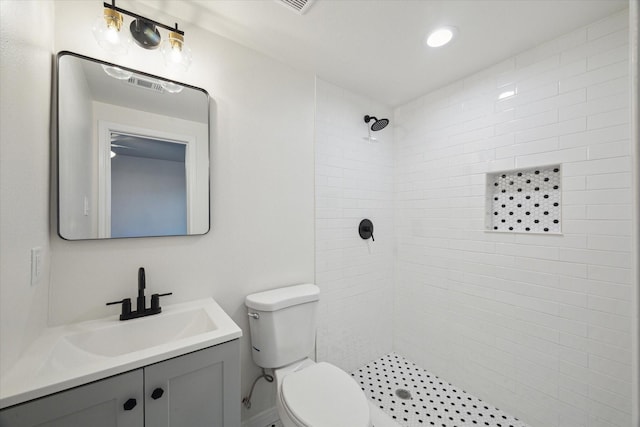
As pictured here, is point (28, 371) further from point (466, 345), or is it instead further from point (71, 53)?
point (466, 345)

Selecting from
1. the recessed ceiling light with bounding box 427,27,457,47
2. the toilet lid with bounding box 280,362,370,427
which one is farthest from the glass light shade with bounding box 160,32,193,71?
the toilet lid with bounding box 280,362,370,427

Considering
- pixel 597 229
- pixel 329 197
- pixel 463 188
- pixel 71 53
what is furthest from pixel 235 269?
pixel 597 229

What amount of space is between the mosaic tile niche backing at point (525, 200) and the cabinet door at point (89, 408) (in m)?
2.18

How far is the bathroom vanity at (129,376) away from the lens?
81cm

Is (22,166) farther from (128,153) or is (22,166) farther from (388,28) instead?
(388,28)

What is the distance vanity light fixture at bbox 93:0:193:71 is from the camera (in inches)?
47.0

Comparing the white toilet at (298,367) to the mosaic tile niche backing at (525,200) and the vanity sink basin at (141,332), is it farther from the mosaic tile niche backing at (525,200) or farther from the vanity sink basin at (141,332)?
the mosaic tile niche backing at (525,200)

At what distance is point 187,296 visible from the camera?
145 centimetres

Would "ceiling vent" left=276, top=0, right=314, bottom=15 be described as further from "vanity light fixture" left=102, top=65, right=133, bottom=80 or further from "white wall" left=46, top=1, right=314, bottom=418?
"vanity light fixture" left=102, top=65, right=133, bottom=80

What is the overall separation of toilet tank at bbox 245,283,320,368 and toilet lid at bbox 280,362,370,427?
182 mm

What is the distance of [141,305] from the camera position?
1.26m

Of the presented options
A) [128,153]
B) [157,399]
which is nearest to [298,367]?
[157,399]

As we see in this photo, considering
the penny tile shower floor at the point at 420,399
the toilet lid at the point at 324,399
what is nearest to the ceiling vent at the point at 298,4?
the toilet lid at the point at 324,399

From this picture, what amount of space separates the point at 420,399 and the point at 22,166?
251 centimetres
